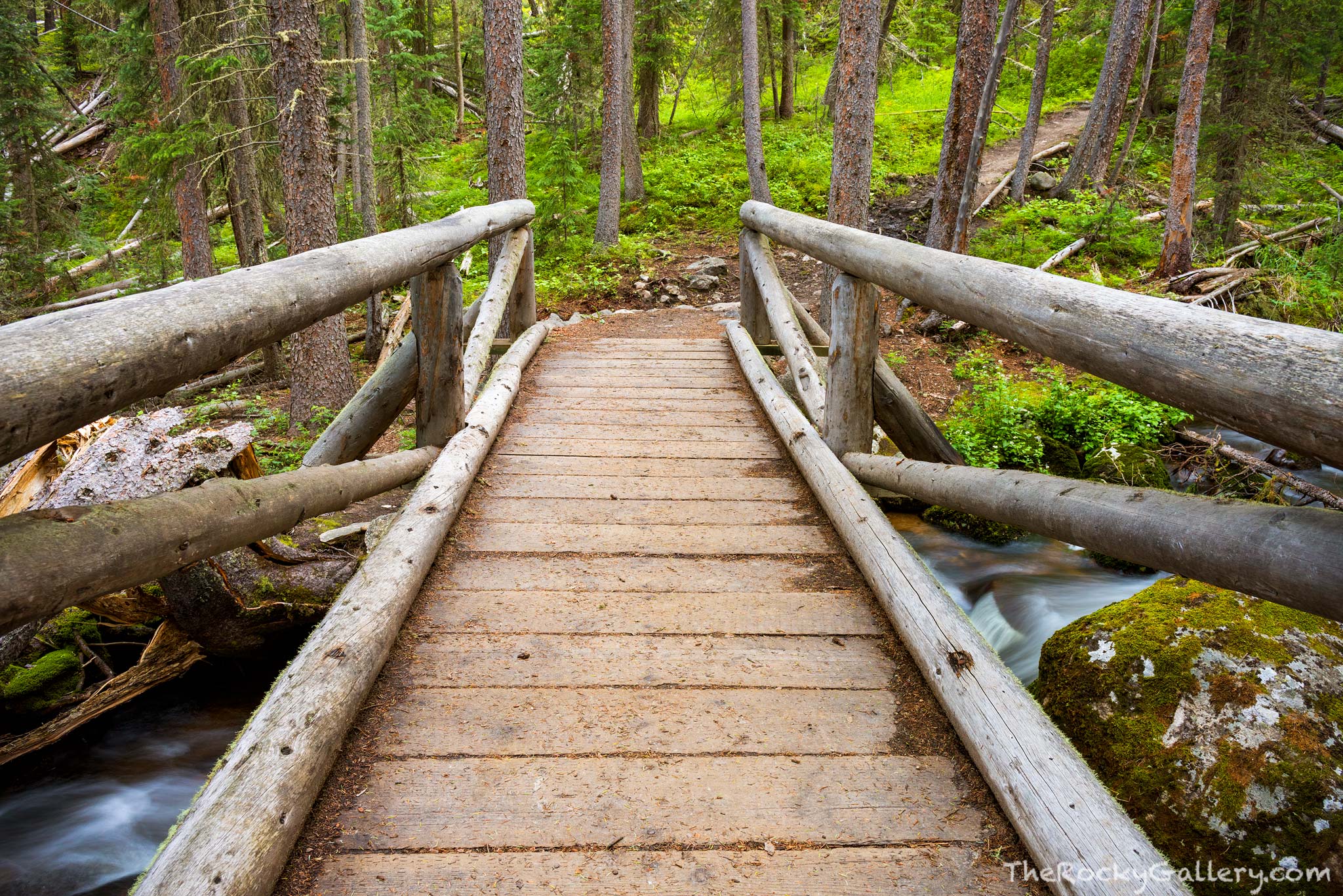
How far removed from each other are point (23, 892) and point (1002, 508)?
4.42m

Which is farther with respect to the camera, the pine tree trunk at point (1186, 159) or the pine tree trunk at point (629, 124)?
the pine tree trunk at point (629, 124)

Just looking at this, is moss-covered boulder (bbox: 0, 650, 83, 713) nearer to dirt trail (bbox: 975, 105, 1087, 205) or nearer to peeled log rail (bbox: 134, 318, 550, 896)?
peeled log rail (bbox: 134, 318, 550, 896)

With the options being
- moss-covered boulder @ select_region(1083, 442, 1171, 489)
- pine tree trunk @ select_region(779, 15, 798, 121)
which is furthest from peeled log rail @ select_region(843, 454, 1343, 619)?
pine tree trunk @ select_region(779, 15, 798, 121)

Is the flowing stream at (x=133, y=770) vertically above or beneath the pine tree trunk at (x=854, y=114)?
beneath

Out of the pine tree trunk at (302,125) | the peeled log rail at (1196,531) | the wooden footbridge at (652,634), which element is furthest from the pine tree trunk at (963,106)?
the peeled log rail at (1196,531)

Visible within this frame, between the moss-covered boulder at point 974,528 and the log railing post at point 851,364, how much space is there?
128 inches

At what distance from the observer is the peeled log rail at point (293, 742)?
4.71ft

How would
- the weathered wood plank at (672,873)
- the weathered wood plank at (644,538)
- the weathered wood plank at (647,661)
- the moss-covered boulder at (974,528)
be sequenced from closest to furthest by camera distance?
the weathered wood plank at (672,873) → the weathered wood plank at (647,661) → the weathered wood plank at (644,538) → the moss-covered boulder at (974,528)

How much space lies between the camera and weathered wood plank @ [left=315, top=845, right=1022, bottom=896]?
157 centimetres

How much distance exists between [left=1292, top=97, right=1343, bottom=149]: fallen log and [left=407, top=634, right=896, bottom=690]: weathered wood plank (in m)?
20.8

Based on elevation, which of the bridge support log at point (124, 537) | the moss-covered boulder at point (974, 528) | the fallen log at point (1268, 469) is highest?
the bridge support log at point (124, 537)

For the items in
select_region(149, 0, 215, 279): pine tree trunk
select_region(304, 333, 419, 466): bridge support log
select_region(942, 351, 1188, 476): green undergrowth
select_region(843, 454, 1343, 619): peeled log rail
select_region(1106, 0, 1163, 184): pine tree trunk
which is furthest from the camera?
select_region(1106, 0, 1163, 184): pine tree trunk

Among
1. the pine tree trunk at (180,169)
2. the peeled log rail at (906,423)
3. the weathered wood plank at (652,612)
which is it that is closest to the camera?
the weathered wood plank at (652,612)

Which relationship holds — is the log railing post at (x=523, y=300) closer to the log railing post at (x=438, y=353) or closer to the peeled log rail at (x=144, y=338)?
the log railing post at (x=438, y=353)
